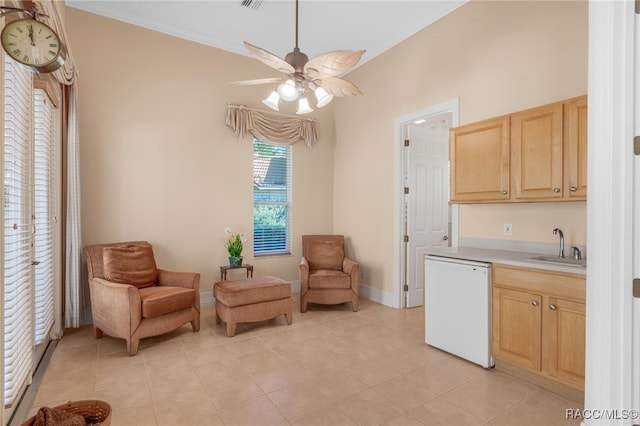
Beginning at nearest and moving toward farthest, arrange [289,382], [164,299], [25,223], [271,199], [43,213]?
[25,223] < [289,382] < [43,213] < [164,299] < [271,199]

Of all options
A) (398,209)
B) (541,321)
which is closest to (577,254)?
(541,321)

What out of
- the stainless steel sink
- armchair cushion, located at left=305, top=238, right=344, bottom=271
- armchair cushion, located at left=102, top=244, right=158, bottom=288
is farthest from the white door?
armchair cushion, located at left=102, top=244, right=158, bottom=288

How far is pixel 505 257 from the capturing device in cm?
259

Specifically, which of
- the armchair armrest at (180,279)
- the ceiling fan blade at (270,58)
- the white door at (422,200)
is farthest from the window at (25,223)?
the white door at (422,200)

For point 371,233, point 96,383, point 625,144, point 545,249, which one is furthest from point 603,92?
point 96,383

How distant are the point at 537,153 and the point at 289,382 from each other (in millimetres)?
2577

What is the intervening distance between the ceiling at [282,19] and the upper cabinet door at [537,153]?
172 cm

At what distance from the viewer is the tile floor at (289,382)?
2.03 meters

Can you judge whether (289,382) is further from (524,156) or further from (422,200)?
(422,200)

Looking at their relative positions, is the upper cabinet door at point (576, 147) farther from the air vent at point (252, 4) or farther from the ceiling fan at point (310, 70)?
the air vent at point (252, 4)

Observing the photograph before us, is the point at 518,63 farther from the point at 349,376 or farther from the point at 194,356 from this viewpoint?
the point at 194,356

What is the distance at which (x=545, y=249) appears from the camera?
8.94ft

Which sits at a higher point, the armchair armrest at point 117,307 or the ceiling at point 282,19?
the ceiling at point 282,19

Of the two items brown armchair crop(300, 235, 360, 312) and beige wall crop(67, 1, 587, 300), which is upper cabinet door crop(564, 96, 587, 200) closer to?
beige wall crop(67, 1, 587, 300)
